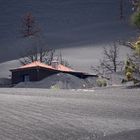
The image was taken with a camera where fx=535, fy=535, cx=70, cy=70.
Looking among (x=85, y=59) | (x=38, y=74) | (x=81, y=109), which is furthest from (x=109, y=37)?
(x=81, y=109)

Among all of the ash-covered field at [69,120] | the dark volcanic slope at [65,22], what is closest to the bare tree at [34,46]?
the dark volcanic slope at [65,22]

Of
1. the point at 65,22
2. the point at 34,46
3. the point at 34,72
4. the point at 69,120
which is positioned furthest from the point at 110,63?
the point at 69,120

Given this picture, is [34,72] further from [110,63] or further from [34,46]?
[34,46]

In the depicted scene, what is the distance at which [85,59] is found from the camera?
203ft

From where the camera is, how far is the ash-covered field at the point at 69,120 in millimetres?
5156

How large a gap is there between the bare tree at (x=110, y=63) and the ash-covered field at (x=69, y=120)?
47.7 m

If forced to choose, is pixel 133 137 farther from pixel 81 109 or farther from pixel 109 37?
pixel 109 37

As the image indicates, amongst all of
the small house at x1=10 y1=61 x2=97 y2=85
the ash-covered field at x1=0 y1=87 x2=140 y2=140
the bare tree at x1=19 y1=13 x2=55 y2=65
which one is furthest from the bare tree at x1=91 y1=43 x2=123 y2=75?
the ash-covered field at x1=0 y1=87 x2=140 y2=140

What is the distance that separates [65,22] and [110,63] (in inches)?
1093

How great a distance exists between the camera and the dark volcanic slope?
7069 centimetres

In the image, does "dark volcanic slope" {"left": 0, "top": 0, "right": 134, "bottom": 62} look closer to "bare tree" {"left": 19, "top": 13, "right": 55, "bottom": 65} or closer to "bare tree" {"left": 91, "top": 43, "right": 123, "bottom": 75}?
"bare tree" {"left": 19, "top": 13, "right": 55, "bottom": 65}

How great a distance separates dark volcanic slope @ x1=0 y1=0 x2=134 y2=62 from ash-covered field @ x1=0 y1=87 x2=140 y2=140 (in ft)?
195

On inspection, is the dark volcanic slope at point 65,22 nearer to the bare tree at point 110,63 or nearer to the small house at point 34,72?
the bare tree at point 110,63

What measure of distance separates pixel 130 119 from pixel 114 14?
77.7 metres
